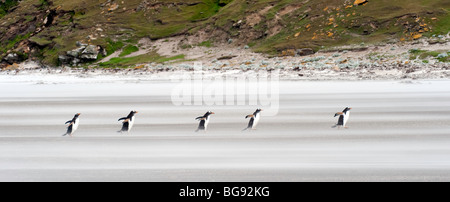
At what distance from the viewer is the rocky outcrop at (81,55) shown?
37812mm

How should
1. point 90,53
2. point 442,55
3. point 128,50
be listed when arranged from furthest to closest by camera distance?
1. point 128,50
2. point 90,53
3. point 442,55

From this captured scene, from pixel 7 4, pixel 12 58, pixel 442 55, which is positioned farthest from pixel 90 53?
pixel 7 4

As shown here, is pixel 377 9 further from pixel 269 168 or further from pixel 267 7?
pixel 269 168

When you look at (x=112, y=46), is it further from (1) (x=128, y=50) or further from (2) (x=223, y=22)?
(2) (x=223, y=22)

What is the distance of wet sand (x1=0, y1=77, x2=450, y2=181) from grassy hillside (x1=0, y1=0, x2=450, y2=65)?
1777 centimetres

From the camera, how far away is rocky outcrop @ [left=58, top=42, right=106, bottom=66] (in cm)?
3781

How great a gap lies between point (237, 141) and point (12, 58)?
135 feet

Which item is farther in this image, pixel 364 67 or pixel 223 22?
pixel 223 22

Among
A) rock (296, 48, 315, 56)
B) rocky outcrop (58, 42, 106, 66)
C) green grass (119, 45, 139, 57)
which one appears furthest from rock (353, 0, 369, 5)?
rocky outcrop (58, 42, 106, 66)

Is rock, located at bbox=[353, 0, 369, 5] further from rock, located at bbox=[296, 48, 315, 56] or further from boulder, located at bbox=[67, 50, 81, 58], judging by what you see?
boulder, located at bbox=[67, 50, 81, 58]

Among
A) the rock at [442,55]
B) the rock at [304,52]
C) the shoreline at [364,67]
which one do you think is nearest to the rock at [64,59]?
the shoreline at [364,67]

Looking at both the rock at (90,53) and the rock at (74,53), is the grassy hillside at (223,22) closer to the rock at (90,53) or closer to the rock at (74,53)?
the rock at (74,53)

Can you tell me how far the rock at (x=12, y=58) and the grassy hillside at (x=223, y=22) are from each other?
0.54 m

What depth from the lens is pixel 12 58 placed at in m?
41.3
